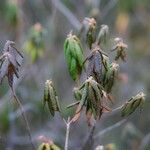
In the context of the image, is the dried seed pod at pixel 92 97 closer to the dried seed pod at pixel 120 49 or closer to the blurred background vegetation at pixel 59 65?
the dried seed pod at pixel 120 49

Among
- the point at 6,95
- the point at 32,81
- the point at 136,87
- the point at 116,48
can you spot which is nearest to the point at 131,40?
the point at 136,87

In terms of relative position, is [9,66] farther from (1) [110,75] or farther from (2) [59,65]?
(2) [59,65]

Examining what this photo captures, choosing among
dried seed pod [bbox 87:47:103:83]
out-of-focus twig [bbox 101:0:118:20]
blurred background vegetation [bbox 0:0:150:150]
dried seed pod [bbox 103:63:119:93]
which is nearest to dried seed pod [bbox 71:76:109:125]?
dried seed pod [bbox 87:47:103:83]

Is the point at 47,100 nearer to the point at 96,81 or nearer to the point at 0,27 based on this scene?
the point at 96,81

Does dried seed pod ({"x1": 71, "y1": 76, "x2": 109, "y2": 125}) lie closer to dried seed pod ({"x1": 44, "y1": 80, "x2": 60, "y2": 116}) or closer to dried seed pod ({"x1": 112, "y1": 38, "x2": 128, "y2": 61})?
dried seed pod ({"x1": 44, "y1": 80, "x2": 60, "y2": 116})

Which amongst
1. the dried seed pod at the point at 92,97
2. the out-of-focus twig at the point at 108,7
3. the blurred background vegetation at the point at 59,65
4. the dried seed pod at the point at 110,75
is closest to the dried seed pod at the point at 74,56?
the dried seed pod at the point at 110,75

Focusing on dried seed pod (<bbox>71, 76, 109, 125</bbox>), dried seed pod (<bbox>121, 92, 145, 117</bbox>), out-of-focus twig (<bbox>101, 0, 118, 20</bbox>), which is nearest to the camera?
dried seed pod (<bbox>71, 76, 109, 125</bbox>)

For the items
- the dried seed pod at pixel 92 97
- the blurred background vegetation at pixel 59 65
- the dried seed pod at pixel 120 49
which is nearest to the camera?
the dried seed pod at pixel 92 97
